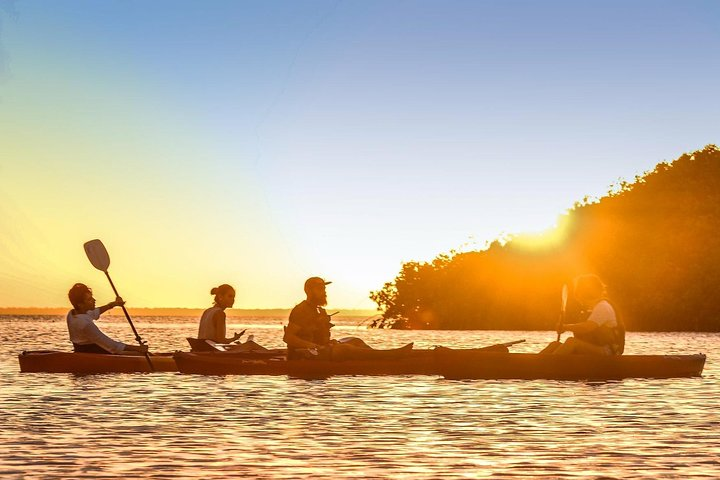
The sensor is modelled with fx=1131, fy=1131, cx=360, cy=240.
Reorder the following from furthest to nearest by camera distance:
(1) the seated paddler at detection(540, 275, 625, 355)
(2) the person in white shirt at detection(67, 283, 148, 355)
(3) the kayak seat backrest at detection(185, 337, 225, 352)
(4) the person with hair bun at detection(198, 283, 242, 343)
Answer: (3) the kayak seat backrest at detection(185, 337, 225, 352)
(4) the person with hair bun at detection(198, 283, 242, 343)
(2) the person in white shirt at detection(67, 283, 148, 355)
(1) the seated paddler at detection(540, 275, 625, 355)

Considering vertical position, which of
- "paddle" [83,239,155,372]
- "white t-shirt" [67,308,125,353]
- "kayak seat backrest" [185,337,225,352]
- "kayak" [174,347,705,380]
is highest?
"paddle" [83,239,155,372]

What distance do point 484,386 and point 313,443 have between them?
366 inches

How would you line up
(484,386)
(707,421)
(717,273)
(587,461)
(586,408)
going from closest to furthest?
(587,461), (707,421), (586,408), (484,386), (717,273)

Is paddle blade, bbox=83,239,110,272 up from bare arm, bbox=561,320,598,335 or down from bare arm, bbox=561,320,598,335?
Result: up

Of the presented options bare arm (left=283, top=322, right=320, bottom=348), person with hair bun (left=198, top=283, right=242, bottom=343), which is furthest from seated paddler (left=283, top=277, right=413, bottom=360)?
person with hair bun (left=198, top=283, right=242, bottom=343)

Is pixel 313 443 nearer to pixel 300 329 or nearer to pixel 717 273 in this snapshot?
pixel 300 329

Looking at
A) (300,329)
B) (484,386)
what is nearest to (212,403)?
(300,329)

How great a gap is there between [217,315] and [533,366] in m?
6.36

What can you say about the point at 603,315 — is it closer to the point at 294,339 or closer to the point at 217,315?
the point at 294,339

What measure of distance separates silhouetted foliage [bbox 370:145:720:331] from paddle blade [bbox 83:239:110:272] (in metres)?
51.3

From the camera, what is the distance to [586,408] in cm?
1673

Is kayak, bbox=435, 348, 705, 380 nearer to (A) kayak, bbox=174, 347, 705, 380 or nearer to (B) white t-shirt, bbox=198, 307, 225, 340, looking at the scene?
(A) kayak, bbox=174, 347, 705, 380

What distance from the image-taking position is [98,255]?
2645 cm

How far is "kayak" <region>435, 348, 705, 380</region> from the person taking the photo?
21406 mm
